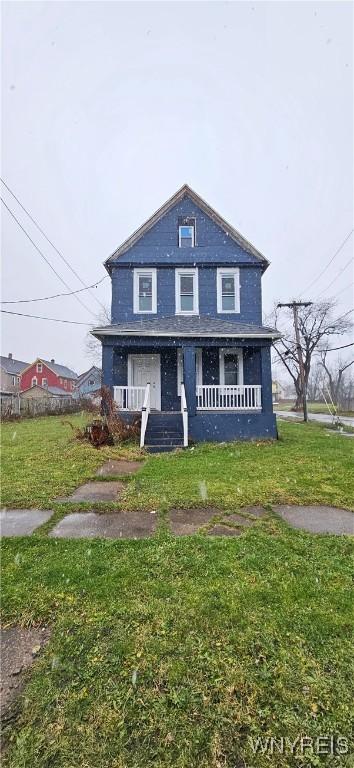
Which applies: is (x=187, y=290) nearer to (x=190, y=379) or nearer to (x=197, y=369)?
(x=197, y=369)

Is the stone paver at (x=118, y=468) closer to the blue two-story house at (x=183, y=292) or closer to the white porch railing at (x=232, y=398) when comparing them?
the white porch railing at (x=232, y=398)

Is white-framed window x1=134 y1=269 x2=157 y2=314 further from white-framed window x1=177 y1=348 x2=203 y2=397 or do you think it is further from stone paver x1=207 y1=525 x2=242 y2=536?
stone paver x1=207 y1=525 x2=242 y2=536

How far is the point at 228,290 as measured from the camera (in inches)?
494

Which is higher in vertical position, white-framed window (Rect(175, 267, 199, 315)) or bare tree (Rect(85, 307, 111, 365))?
bare tree (Rect(85, 307, 111, 365))

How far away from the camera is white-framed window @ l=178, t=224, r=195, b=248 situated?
12711 millimetres

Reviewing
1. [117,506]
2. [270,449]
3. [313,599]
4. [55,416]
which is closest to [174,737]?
[313,599]

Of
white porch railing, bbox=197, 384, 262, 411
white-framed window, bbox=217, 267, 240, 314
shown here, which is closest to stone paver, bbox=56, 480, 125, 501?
white porch railing, bbox=197, 384, 262, 411

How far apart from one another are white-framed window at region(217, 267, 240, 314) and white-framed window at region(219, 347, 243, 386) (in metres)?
1.56

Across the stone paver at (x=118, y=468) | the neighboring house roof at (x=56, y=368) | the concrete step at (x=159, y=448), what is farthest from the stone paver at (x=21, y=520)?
the neighboring house roof at (x=56, y=368)

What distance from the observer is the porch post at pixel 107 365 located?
34.6 feet

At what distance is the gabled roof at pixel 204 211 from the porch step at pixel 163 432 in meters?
6.40

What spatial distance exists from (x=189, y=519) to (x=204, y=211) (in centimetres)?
1223

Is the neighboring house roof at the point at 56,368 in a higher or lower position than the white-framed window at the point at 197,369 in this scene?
higher

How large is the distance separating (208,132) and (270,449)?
6108cm
